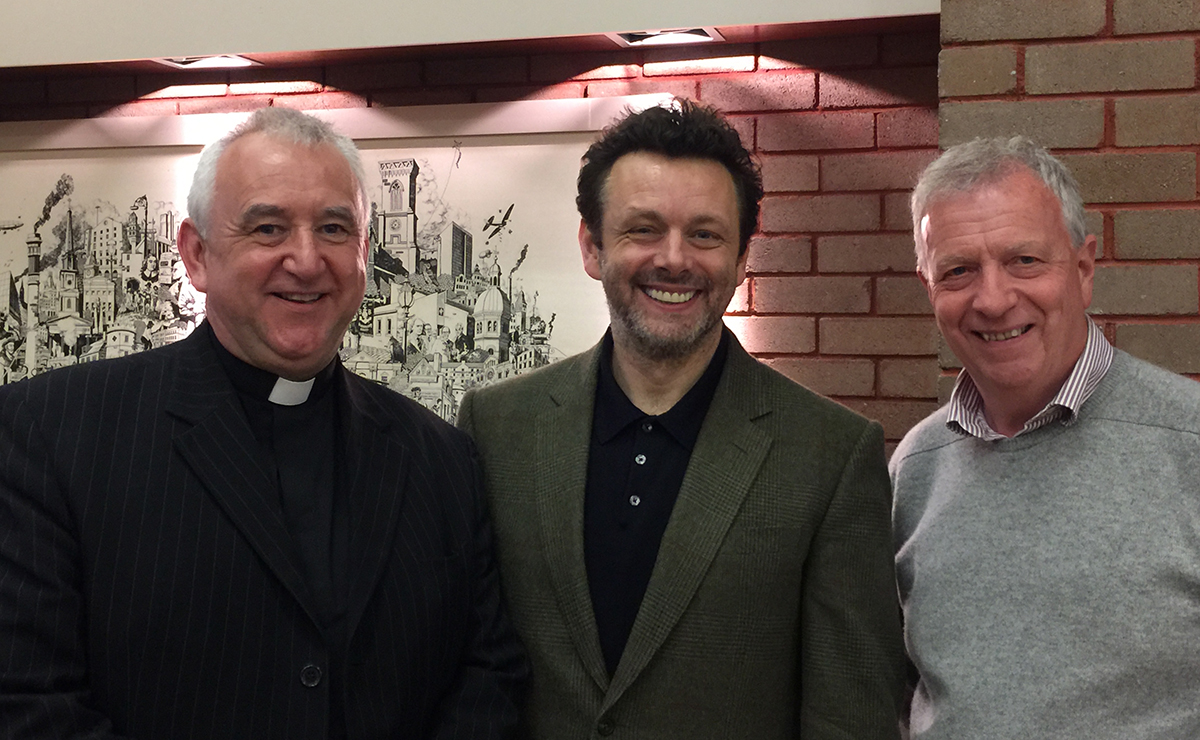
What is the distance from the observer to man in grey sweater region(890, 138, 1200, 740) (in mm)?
1712

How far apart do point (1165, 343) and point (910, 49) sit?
1.18m

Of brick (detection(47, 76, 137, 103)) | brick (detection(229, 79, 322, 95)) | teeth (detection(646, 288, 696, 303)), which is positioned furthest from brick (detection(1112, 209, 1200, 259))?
brick (detection(47, 76, 137, 103))

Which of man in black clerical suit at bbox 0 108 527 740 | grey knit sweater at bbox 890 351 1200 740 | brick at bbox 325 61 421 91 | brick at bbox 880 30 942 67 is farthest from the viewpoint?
brick at bbox 325 61 421 91

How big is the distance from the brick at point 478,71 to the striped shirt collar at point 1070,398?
1.88m

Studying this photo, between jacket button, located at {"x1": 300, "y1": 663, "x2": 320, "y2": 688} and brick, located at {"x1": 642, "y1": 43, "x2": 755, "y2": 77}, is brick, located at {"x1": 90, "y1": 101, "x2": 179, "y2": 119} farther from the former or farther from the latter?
jacket button, located at {"x1": 300, "y1": 663, "x2": 320, "y2": 688}

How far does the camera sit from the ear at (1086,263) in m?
1.94

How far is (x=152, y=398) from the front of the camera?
174 cm

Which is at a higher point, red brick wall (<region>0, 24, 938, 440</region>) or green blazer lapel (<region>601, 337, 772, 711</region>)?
red brick wall (<region>0, 24, 938, 440</region>)

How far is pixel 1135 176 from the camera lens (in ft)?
7.68

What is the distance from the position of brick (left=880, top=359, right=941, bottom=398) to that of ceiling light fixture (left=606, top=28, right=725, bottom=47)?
1.08 metres

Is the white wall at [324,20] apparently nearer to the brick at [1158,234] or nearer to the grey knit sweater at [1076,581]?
the brick at [1158,234]

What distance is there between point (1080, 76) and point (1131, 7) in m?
0.18

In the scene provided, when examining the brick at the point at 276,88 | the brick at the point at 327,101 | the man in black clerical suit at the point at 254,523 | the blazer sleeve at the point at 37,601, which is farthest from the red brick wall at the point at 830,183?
the blazer sleeve at the point at 37,601

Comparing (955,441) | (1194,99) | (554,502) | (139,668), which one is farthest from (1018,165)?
(139,668)
